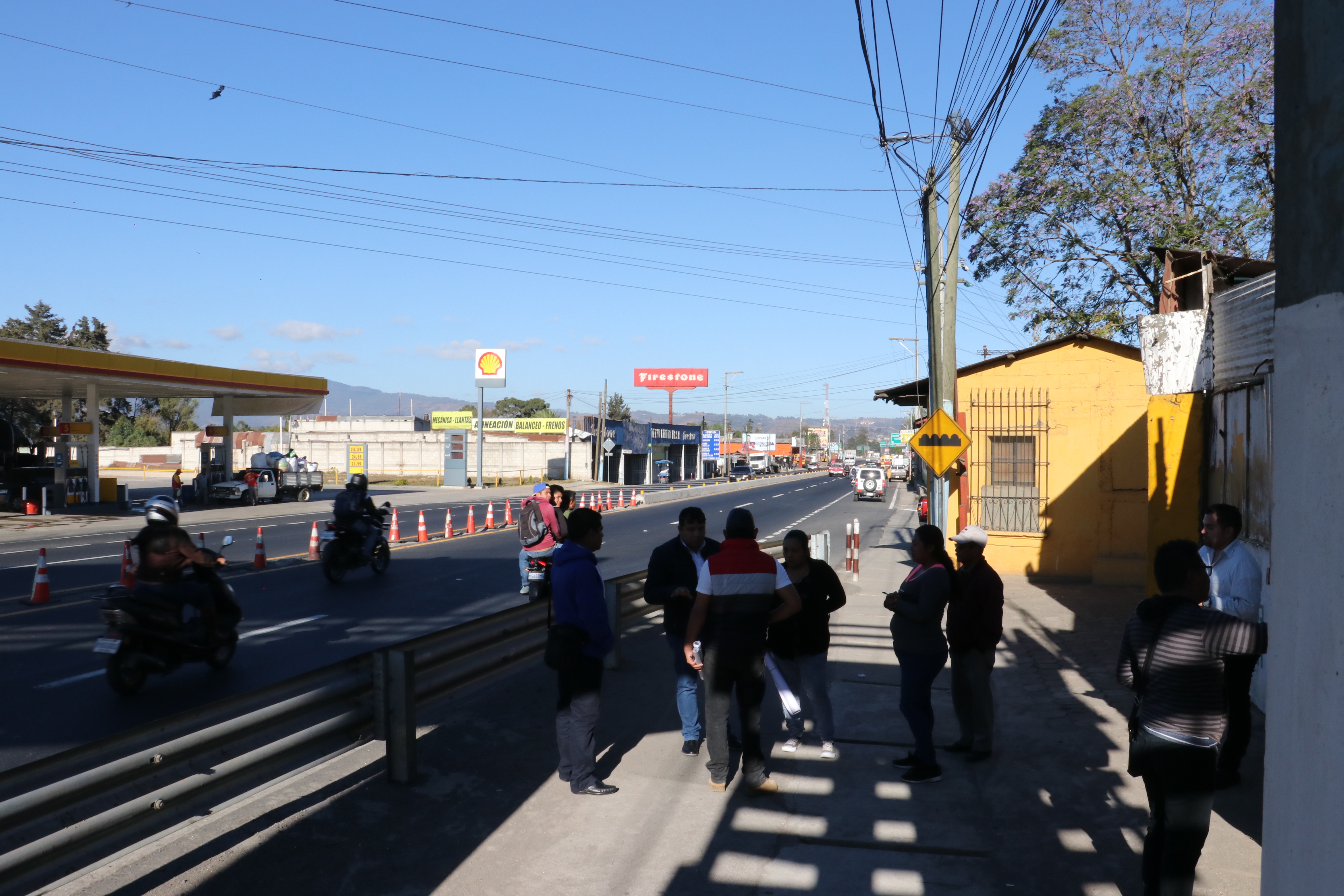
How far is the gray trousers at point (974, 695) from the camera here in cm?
647

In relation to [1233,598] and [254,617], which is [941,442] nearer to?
[1233,598]

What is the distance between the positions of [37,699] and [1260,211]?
77.6ft

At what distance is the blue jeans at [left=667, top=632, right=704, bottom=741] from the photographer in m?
6.48

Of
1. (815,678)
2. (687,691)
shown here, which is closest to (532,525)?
(687,691)

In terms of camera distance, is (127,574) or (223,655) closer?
(223,655)

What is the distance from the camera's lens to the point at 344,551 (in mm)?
15719

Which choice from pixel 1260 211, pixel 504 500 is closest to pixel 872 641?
pixel 1260 211

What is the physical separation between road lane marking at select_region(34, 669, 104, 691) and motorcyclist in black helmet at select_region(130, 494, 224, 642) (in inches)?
46.3

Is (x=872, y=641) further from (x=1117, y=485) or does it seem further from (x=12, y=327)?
(x=12, y=327)

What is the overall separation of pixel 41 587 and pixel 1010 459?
15474mm

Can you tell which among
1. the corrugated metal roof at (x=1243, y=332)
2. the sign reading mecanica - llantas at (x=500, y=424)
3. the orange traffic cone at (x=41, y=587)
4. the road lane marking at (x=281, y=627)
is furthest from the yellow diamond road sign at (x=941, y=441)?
the sign reading mecanica - llantas at (x=500, y=424)

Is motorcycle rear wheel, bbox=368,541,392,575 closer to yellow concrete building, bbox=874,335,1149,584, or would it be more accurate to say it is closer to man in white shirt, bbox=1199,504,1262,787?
yellow concrete building, bbox=874,335,1149,584

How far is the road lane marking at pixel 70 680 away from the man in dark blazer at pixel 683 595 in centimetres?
584

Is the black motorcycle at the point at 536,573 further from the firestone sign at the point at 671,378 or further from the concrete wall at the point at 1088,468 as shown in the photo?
the firestone sign at the point at 671,378
